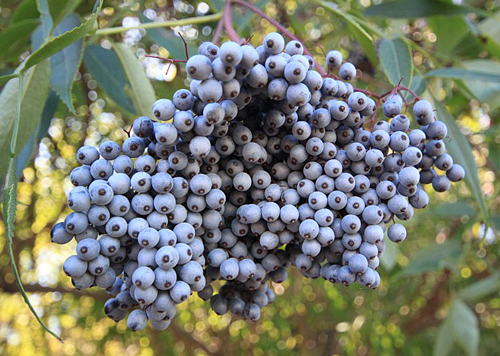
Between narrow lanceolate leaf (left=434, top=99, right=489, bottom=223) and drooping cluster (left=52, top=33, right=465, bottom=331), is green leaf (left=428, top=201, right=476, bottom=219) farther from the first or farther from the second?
drooping cluster (left=52, top=33, right=465, bottom=331)

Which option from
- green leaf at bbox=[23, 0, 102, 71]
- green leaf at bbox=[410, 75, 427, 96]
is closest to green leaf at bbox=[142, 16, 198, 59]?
green leaf at bbox=[23, 0, 102, 71]

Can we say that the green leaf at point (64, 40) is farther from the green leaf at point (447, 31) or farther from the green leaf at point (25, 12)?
the green leaf at point (447, 31)

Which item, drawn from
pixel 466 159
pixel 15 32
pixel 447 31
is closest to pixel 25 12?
pixel 15 32

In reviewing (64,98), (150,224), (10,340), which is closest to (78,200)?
(150,224)

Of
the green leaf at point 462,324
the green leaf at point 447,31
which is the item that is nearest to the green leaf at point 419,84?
the green leaf at point 447,31

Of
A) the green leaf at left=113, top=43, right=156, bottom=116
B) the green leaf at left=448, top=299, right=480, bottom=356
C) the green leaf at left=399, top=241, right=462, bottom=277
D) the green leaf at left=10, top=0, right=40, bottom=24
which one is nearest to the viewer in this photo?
the green leaf at left=113, top=43, right=156, bottom=116

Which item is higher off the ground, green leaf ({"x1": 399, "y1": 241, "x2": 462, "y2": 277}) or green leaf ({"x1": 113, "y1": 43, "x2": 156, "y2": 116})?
green leaf ({"x1": 113, "y1": 43, "x2": 156, "y2": 116})

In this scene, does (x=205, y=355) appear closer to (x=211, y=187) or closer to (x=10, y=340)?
(x=10, y=340)
